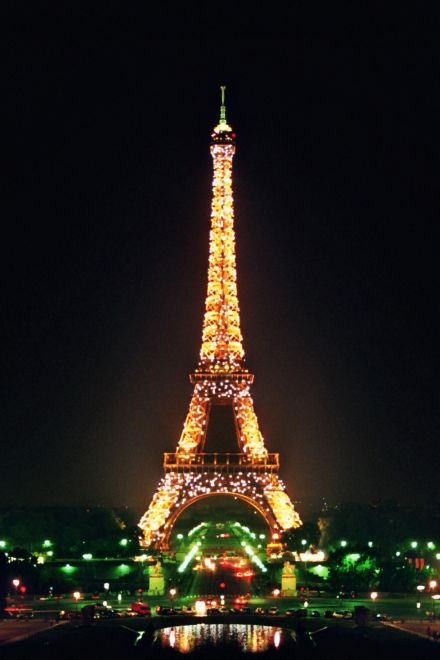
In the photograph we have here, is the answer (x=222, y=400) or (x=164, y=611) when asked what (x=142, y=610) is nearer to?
(x=164, y=611)

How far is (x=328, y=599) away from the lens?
82.6 meters

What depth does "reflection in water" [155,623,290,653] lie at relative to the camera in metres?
56.2


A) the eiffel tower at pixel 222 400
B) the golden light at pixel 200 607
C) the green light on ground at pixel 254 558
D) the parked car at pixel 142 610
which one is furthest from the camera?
the eiffel tower at pixel 222 400

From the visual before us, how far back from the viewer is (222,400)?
107875 millimetres

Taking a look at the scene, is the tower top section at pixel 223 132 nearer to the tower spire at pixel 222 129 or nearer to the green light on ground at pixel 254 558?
the tower spire at pixel 222 129

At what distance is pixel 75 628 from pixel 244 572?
41.1 meters

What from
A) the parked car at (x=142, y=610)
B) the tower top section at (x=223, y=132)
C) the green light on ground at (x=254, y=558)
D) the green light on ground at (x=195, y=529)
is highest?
the tower top section at (x=223, y=132)

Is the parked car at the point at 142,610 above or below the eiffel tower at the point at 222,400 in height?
below

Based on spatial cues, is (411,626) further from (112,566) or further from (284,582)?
(112,566)

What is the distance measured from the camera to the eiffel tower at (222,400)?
106 metres

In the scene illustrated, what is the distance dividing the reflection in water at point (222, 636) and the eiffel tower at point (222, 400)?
4139 centimetres

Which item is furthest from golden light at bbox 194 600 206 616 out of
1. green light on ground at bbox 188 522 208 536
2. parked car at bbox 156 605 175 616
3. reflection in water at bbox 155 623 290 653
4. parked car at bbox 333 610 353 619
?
green light on ground at bbox 188 522 208 536

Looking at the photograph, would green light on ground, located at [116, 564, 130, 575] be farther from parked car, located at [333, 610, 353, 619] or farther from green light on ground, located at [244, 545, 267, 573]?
parked car, located at [333, 610, 353, 619]

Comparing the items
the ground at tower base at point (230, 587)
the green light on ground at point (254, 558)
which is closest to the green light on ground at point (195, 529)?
the ground at tower base at point (230, 587)
